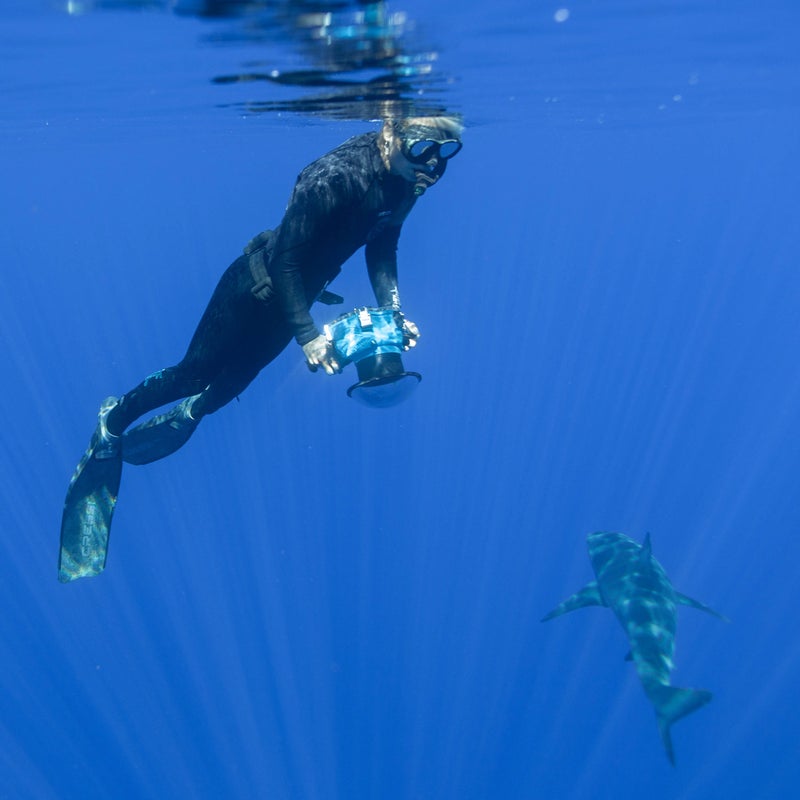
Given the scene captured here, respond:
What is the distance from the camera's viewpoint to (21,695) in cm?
1263

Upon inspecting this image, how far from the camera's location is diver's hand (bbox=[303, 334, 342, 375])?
13.8 feet

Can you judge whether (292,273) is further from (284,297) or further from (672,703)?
(672,703)

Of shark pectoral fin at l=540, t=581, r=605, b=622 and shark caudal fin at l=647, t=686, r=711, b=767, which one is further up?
shark pectoral fin at l=540, t=581, r=605, b=622

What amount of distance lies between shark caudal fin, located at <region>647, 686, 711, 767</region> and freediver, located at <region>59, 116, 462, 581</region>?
5744 millimetres

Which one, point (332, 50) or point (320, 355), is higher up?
point (332, 50)

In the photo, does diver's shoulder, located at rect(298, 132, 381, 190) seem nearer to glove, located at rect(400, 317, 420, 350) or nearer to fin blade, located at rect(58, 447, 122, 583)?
glove, located at rect(400, 317, 420, 350)

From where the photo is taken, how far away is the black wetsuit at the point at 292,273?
415cm

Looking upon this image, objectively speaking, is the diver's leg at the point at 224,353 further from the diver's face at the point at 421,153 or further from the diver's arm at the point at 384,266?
the diver's face at the point at 421,153

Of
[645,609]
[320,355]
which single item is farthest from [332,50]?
[645,609]

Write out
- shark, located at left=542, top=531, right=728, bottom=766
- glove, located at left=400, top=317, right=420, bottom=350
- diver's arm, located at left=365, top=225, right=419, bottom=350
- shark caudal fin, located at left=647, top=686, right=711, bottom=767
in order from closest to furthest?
1. glove, located at left=400, top=317, right=420, bottom=350
2. diver's arm, located at left=365, top=225, right=419, bottom=350
3. shark caudal fin, located at left=647, top=686, right=711, bottom=767
4. shark, located at left=542, top=531, right=728, bottom=766

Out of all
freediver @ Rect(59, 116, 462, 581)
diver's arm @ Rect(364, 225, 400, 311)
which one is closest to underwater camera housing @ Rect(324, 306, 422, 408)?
freediver @ Rect(59, 116, 462, 581)

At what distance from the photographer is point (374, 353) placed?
4.14m

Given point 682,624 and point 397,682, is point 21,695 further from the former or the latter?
point 682,624

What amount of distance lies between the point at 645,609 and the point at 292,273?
718 centimetres
